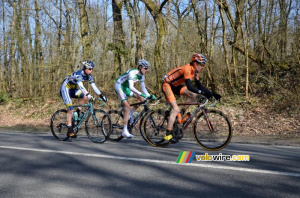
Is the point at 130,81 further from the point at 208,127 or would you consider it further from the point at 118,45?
the point at 118,45

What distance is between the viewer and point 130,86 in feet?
24.0

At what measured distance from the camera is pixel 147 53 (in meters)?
18.2

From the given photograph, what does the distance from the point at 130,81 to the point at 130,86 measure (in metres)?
0.13

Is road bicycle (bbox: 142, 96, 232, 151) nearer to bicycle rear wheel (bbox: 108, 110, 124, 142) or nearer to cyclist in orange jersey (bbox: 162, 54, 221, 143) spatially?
cyclist in orange jersey (bbox: 162, 54, 221, 143)

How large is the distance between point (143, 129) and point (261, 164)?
2.92 m

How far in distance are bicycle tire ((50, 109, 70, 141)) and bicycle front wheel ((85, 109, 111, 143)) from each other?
89 cm

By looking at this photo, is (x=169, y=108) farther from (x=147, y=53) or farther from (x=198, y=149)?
(x=147, y=53)

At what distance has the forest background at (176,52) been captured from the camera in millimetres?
12781

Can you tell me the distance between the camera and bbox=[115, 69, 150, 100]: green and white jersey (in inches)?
289

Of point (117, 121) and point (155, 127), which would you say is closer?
point (155, 127)

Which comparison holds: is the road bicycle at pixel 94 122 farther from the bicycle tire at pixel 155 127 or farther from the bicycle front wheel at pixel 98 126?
the bicycle tire at pixel 155 127

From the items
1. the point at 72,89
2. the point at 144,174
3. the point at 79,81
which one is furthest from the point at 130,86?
the point at 144,174

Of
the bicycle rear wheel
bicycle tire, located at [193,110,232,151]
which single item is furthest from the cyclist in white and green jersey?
bicycle tire, located at [193,110,232,151]

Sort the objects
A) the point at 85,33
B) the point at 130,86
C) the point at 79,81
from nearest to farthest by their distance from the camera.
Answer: the point at 130,86 → the point at 79,81 → the point at 85,33
